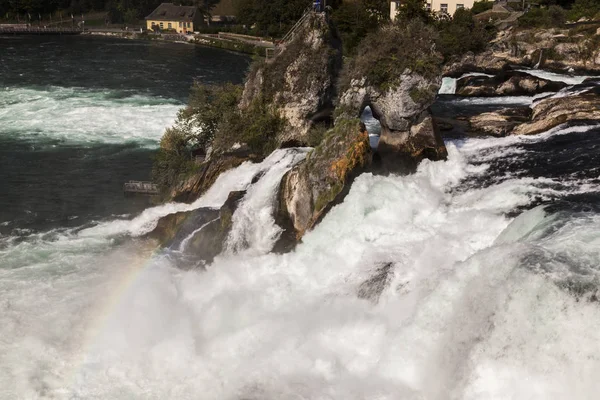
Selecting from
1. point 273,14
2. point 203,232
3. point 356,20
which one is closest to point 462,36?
point 356,20

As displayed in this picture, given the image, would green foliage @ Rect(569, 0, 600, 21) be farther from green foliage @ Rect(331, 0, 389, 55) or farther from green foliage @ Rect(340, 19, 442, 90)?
green foliage @ Rect(340, 19, 442, 90)

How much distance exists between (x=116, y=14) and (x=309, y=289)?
437ft

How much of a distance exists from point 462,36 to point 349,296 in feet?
166

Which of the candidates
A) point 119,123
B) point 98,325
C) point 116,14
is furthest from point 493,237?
point 116,14

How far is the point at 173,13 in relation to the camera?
130875 millimetres

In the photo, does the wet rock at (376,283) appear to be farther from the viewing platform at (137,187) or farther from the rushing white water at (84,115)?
the rushing white water at (84,115)

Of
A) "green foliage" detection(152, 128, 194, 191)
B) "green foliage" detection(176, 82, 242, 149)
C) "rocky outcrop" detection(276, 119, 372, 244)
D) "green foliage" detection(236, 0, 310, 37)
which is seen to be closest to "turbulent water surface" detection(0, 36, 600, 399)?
"rocky outcrop" detection(276, 119, 372, 244)

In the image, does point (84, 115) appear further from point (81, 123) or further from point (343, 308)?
point (343, 308)

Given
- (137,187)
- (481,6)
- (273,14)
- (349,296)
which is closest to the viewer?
(349,296)

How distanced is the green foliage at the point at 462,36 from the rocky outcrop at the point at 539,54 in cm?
101

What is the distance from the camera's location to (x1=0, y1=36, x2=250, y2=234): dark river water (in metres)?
33.8

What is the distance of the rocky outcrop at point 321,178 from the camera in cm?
2539

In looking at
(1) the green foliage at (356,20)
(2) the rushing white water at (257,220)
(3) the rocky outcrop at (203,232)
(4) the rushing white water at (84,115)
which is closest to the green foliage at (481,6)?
(1) the green foliage at (356,20)

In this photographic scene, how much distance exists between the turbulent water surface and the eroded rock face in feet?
3.38
